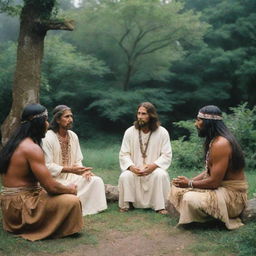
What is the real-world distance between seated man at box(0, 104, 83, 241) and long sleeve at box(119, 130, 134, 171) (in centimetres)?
179

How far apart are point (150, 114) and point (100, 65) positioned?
50.6 feet

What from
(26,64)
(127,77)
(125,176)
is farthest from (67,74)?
(125,176)

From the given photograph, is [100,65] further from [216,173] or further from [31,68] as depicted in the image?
[216,173]

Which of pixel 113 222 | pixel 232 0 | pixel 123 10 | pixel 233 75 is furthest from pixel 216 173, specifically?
pixel 232 0

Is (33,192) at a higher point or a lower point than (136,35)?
lower

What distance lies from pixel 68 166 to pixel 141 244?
2189 mm

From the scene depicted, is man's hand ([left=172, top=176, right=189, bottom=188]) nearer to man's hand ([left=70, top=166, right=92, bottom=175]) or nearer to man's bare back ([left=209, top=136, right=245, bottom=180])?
man's bare back ([left=209, top=136, right=245, bottom=180])

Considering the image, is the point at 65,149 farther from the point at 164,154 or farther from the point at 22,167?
the point at 22,167

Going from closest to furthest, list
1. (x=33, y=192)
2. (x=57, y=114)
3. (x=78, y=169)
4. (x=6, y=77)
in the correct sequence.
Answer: (x=33, y=192) → (x=78, y=169) → (x=57, y=114) → (x=6, y=77)

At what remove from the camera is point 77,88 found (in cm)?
2138

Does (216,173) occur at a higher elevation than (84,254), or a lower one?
higher

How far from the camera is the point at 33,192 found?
200 inches

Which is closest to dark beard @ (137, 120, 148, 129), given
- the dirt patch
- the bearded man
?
the bearded man

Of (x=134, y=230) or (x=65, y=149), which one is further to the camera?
(x=65, y=149)
